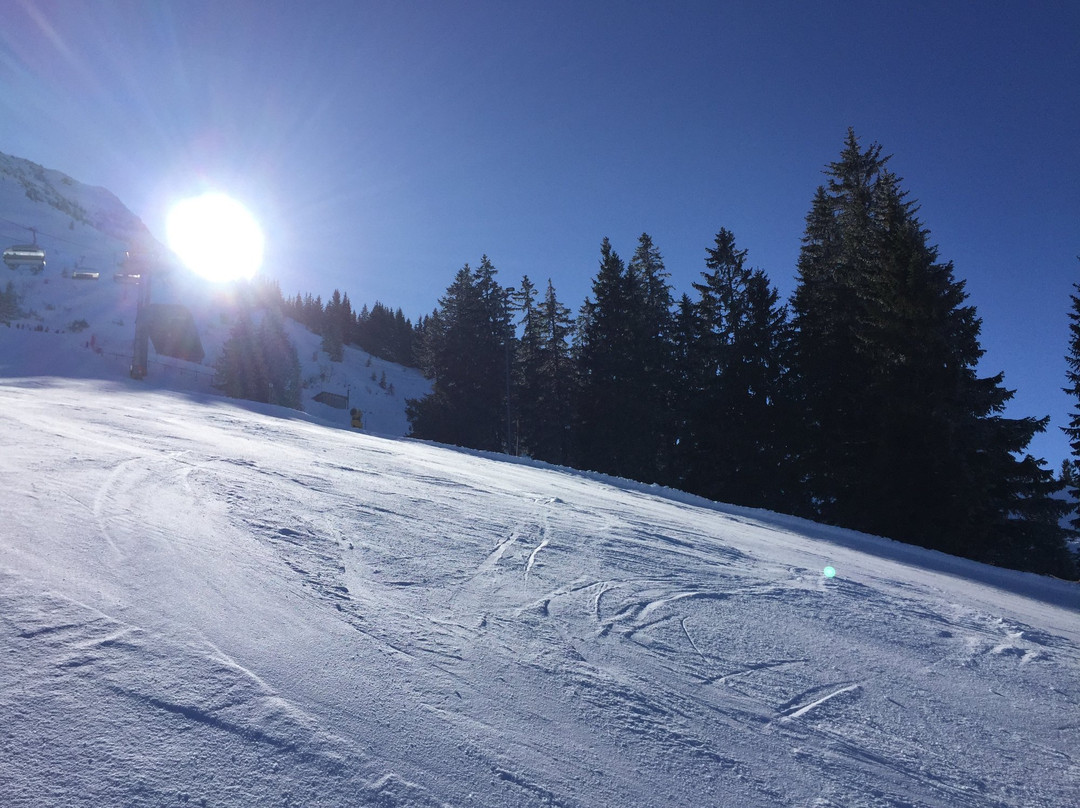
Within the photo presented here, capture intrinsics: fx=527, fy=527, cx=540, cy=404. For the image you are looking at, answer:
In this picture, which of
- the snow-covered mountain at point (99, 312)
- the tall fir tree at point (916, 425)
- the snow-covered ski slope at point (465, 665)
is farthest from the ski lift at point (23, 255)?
the tall fir tree at point (916, 425)

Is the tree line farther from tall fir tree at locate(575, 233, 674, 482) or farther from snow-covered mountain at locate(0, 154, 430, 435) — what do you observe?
snow-covered mountain at locate(0, 154, 430, 435)

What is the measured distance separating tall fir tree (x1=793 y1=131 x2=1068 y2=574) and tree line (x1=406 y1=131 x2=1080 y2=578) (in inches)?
2.3

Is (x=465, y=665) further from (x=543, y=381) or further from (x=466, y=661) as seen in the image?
(x=543, y=381)

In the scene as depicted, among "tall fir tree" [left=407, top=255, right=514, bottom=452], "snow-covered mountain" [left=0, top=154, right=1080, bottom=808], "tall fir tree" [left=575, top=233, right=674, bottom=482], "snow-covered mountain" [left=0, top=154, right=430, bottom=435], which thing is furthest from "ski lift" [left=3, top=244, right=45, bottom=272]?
"tall fir tree" [left=575, top=233, right=674, bottom=482]

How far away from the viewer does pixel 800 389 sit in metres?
23.2

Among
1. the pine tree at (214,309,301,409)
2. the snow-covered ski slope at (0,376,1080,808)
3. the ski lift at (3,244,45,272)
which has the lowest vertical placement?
the snow-covered ski slope at (0,376,1080,808)

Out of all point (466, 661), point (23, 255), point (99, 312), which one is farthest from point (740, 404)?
point (99, 312)

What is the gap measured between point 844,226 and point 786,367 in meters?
6.67

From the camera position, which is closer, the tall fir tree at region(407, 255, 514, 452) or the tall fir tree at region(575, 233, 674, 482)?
the tall fir tree at region(575, 233, 674, 482)

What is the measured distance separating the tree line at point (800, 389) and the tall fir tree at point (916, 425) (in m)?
0.06

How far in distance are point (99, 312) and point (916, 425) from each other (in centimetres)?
5023

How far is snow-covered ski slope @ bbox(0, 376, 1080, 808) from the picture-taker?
1.83 meters

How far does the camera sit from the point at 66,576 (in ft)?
9.25

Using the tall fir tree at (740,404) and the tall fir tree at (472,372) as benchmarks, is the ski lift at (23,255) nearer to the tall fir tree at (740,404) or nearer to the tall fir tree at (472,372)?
the tall fir tree at (472,372)
